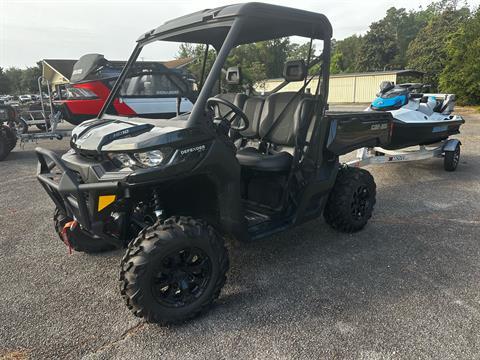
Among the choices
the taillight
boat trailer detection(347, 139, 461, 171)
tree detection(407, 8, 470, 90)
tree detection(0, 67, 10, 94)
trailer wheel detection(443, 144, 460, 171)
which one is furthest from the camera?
tree detection(0, 67, 10, 94)

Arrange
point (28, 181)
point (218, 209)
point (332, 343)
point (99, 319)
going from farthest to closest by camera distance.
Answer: point (28, 181)
point (218, 209)
point (99, 319)
point (332, 343)

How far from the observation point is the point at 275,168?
3.17 meters

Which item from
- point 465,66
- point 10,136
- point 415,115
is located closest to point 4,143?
point 10,136

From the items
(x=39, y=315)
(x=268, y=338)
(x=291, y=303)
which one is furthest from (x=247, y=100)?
(x=39, y=315)

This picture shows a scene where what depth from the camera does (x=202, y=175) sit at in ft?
8.32

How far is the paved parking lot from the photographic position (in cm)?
223

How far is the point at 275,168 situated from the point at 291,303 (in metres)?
1.13

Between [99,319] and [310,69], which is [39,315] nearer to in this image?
[99,319]

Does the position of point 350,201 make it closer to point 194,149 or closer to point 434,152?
point 194,149

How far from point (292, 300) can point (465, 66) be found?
20.6m

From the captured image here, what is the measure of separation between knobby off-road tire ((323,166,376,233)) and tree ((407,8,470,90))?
973 inches

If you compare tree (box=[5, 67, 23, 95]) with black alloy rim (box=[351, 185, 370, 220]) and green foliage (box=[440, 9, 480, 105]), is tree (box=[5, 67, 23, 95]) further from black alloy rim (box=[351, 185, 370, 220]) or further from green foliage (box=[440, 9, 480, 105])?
black alloy rim (box=[351, 185, 370, 220])

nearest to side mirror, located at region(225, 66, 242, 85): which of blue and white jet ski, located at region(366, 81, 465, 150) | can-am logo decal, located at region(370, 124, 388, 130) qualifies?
can-am logo decal, located at region(370, 124, 388, 130)

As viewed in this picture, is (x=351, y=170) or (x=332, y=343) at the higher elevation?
(x=351, y=170)
